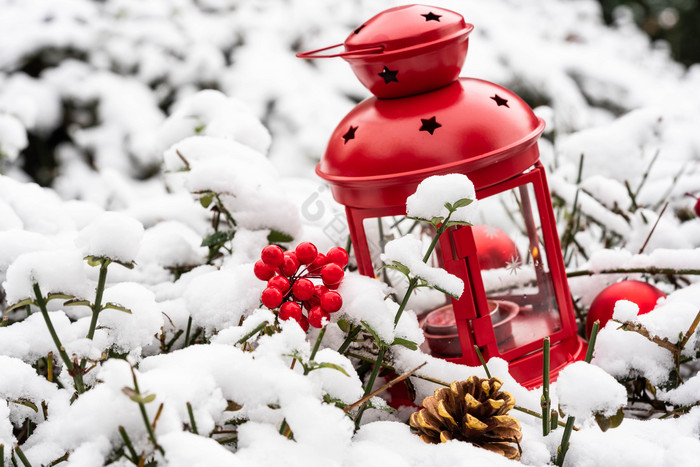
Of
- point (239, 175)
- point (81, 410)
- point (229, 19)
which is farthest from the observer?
point (229, 19)

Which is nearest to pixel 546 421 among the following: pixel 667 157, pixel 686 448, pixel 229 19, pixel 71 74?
pixel 686 448

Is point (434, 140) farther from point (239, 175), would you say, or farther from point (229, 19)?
point (229, 19)

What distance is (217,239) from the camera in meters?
1.12

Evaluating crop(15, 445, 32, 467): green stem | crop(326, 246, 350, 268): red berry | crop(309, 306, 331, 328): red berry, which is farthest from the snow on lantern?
crop(15, 445, 32, 467): green stem

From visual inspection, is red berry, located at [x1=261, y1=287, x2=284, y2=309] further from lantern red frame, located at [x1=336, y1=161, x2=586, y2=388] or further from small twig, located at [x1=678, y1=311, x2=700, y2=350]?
small twig, located at [x1=678, y1=311, x2=700, y2=350]

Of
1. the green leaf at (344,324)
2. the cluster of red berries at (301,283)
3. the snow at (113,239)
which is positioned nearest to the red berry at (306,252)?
the cluster of red berries at (301,283)

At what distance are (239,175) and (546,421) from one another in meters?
0.66

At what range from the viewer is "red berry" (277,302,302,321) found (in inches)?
32.8

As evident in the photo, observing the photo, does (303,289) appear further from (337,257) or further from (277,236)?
(277,236)

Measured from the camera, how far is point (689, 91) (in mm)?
3170

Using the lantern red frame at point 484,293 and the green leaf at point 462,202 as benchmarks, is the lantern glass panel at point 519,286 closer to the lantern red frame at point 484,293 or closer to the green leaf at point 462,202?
the lantern red frame at point 484,293

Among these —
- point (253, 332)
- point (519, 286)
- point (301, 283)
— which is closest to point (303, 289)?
point (301, 283)

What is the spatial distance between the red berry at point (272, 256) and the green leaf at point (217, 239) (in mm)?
293

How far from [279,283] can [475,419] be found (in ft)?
1.07
